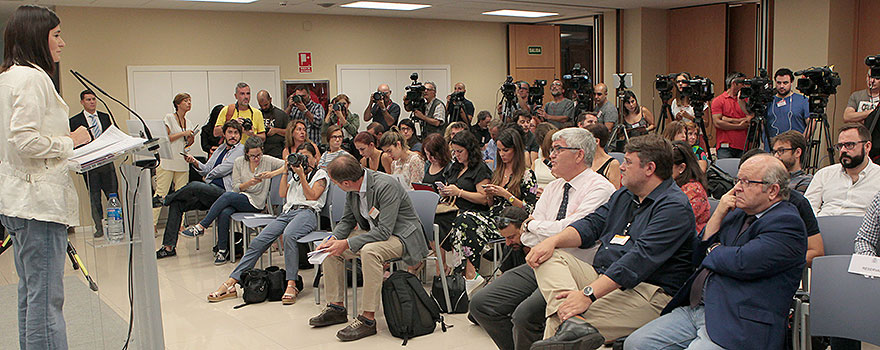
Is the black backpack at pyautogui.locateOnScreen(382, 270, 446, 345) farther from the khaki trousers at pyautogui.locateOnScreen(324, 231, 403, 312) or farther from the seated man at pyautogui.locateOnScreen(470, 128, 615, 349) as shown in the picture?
the seated man at pyautogui.locateOnScreen(470, 128, 615, 349)

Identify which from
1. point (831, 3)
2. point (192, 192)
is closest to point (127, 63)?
point (192, 192)

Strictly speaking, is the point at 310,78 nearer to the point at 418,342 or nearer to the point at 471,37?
the point at 471,37

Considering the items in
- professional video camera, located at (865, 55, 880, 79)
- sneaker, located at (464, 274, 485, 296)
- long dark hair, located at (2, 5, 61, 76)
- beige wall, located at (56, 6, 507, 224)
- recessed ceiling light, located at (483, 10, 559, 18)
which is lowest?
sneaker, located at (464, 274, 485, 296)

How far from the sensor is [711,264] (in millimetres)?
2650

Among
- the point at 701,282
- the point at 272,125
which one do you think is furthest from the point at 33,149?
the point at 272,125

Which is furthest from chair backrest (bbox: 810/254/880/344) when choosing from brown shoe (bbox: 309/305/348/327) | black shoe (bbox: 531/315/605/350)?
brown shoe (bbox: 309/305/348/327)

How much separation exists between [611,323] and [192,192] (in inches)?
194

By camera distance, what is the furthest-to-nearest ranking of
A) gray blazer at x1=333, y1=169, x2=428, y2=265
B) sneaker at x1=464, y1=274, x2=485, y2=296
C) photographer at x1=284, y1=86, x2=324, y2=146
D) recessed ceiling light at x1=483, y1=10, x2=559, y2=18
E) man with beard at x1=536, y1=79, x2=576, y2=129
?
recessed ceiling light at x1=483, y1=10, x2=559, y2=18, man with beard at x1=536, y1=79, x2=576, y2=129, photographer at x1=284, y1=86, x2=324, y2=146, sneaker at x1=464, y1=274, x2=485, y2=296, gray blazer at x1=333, y1=169, x2=428, y2=265

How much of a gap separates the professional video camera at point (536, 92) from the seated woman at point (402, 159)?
10.3ft

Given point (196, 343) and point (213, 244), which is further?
point (213, 244)

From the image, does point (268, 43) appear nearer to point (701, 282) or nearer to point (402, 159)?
point (402, 159)

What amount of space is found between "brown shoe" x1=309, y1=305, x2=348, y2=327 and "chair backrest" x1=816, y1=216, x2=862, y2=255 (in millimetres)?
2793

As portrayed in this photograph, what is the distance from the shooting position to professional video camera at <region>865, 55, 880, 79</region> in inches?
228

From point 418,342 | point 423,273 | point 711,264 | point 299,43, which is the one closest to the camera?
point 711,264
